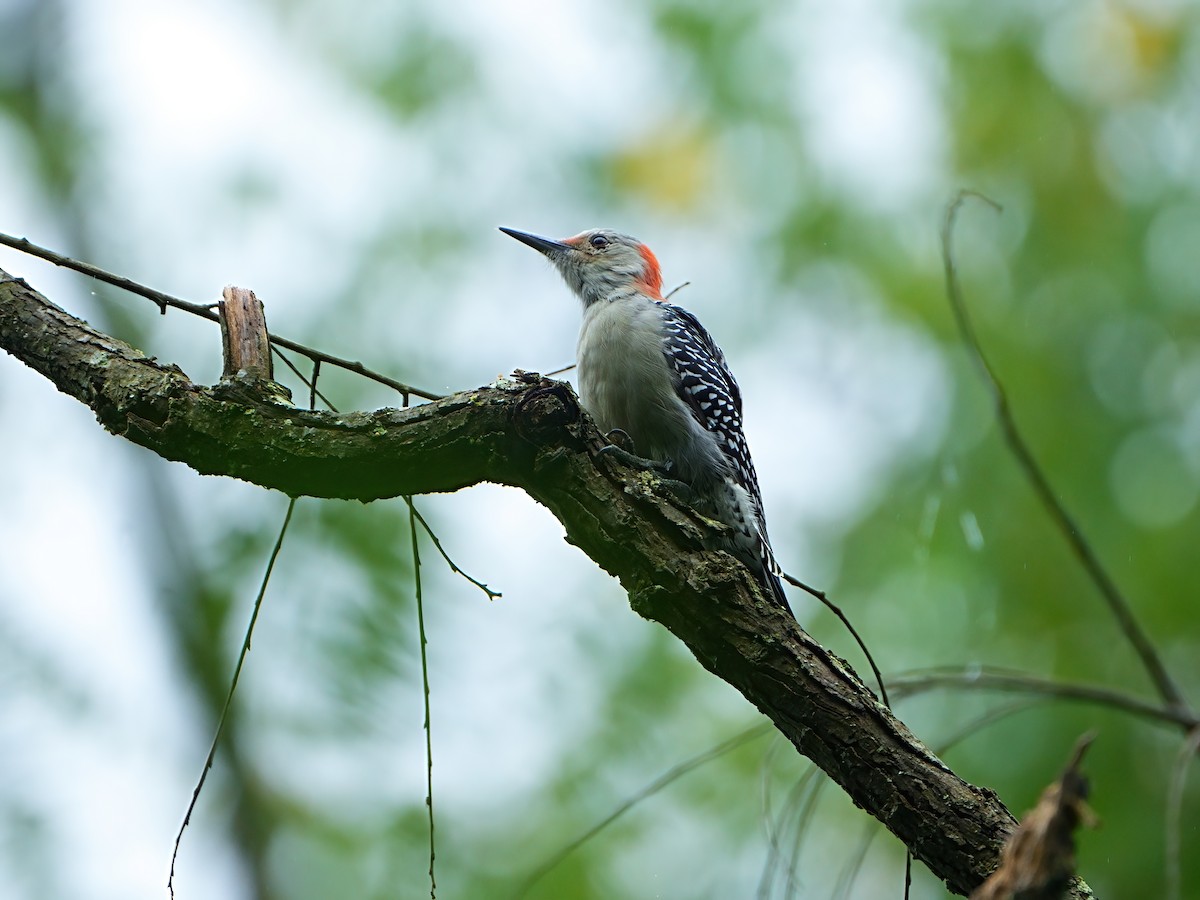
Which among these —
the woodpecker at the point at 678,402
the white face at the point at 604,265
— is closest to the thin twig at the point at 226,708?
the woodpecker at the point at 678,402

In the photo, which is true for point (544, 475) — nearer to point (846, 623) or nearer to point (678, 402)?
point (846, 623)

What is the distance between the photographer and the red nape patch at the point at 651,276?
7.25m

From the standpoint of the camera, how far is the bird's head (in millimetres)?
7043

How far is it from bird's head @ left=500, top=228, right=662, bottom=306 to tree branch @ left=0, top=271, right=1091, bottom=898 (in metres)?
3.68

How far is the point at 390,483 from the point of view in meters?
3.30

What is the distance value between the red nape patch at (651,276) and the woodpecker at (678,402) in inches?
32.5

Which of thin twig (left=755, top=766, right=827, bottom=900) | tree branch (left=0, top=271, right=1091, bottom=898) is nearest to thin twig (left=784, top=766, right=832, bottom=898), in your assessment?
thin twig (left=755, top=766, right=827, bottom=900)

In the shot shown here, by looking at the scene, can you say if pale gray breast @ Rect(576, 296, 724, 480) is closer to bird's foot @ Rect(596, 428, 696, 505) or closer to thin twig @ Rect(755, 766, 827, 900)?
bird's foot @ Rect(596, 428, 696, 505)

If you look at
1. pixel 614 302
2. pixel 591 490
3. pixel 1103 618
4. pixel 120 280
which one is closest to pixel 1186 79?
pixel 1103 618

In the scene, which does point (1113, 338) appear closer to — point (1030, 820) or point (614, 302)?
point (614, 302)

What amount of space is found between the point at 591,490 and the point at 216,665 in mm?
5137

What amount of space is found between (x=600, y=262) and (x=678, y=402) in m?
1.87

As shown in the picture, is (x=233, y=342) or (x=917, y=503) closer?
(x=233, y=342)

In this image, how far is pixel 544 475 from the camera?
3303 mm
